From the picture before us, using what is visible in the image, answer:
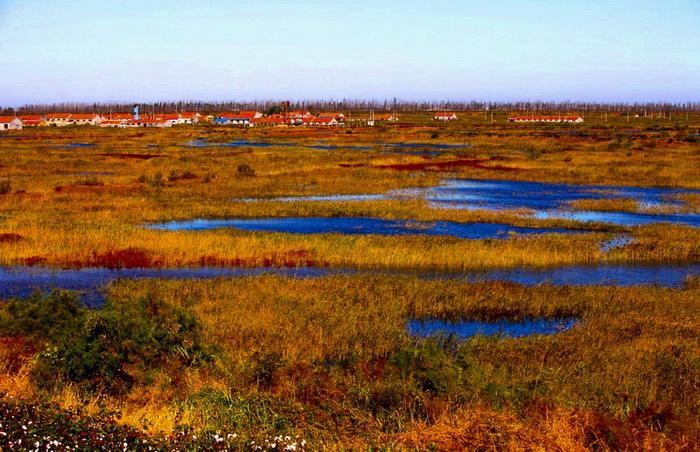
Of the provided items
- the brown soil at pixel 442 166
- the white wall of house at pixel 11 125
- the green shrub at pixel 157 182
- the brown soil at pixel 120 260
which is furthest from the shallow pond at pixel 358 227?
the white wall of house at pixel 11 125

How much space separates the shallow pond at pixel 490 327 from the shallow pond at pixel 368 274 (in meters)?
3.73

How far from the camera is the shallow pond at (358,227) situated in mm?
28562

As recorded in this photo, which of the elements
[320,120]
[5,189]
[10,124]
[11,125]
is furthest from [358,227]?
[11,125]

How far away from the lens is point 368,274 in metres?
21.4

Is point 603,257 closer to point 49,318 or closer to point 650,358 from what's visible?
point 650,358

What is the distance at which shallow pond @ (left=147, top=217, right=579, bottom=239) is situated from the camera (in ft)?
93.7

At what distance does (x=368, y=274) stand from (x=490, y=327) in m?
5.65

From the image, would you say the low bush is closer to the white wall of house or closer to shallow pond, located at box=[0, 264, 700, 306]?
shallow pond, located at box=[0, 264, 700, 306]

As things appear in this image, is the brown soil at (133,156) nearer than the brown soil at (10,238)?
No

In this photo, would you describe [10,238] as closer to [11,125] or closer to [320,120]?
[11,125]

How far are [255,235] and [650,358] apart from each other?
54.5ft

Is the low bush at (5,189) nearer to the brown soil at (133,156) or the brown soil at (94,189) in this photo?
the brown soil at (94,189)

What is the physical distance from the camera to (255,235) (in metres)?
26.3

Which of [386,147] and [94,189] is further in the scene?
[386,147]
